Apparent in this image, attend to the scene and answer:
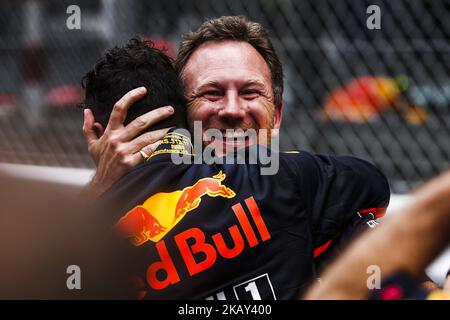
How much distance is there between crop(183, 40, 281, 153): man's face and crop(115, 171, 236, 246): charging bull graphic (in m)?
0.55

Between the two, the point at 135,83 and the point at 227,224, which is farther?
the point at 135,83

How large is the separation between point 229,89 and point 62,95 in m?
4.33

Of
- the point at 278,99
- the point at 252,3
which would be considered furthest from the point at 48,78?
the point at 278,99

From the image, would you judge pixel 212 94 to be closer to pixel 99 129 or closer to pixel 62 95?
pixel 99 129

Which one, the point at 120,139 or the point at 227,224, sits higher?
the point at 120,139

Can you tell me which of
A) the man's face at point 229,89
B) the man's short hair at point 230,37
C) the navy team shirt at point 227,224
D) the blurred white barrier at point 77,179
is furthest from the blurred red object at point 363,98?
the navy team shirt at point 227,224

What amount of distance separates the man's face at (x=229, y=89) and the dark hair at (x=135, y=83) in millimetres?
276

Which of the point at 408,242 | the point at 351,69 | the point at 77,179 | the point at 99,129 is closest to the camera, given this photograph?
the point at 408,242

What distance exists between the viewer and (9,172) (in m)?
0.74

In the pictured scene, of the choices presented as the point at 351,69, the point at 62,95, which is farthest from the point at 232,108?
the point at 62,95

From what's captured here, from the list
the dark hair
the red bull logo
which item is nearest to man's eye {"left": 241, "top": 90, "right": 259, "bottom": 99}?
the dark hair

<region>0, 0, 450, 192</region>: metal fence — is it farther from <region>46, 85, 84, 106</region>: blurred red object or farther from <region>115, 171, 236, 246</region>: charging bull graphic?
<region>115, 171, 236, 246</region>: charging bull graphic

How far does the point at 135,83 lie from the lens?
6.21 ft

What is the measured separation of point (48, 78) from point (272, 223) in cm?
508
